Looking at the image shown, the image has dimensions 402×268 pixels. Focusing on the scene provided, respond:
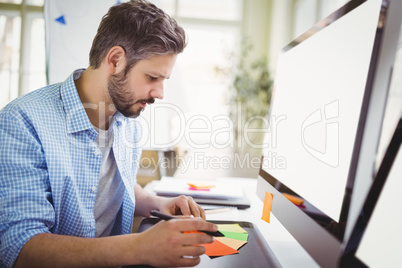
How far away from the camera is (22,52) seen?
3908 millimetres

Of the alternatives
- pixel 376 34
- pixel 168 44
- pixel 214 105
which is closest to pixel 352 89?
pixel 376 34

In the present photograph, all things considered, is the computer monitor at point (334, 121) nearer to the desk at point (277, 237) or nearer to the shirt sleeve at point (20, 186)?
the desk at point (277, 237)

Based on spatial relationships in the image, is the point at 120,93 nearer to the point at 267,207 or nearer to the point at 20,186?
the point at 20,186

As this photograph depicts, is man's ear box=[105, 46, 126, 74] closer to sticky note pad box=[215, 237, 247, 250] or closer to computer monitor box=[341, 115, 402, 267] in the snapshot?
sticky note pad box=[215, 237, 247, 250]

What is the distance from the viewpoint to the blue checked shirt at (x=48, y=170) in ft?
1.76

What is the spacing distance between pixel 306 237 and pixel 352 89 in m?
0.23

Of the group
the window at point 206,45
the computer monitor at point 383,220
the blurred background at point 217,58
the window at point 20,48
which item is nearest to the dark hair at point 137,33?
the computer monitor at point 383,220

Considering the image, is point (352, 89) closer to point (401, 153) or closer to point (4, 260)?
point (401, 153)

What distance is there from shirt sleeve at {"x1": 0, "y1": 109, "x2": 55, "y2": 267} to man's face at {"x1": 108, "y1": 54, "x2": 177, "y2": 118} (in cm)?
27

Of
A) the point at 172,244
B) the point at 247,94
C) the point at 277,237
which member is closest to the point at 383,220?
the point at 172,244

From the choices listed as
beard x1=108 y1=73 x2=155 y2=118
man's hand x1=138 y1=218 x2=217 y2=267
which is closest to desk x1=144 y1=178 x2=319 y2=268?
man's hand x1=138 y1=218 x2=217 y2=267

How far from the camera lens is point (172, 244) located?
44cm

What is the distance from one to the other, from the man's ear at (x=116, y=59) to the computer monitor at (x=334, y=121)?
467 mm

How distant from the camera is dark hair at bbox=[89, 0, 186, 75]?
32.0 inches
